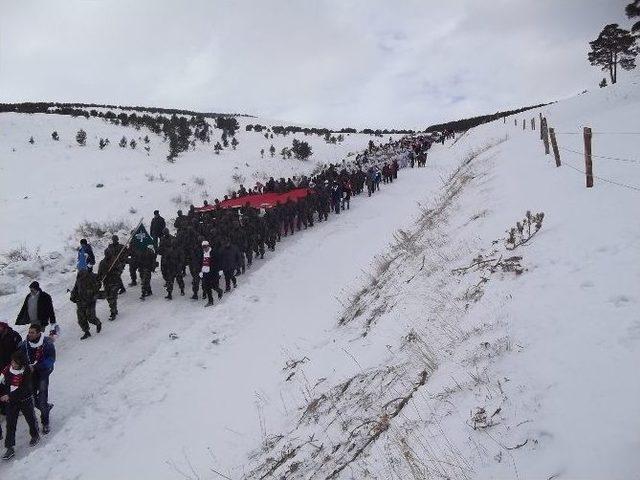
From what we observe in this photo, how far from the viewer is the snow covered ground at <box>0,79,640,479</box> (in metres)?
3.78

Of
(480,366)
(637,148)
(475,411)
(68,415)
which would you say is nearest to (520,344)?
(480,366)

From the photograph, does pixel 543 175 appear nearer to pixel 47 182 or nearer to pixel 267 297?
pixel 267 297

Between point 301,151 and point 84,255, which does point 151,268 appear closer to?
point 84,255

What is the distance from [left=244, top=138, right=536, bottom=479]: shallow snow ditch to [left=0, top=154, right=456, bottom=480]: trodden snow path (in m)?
1.00

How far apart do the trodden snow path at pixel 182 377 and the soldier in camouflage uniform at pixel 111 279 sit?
37 centimetres

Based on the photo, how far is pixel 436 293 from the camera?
24.2ft

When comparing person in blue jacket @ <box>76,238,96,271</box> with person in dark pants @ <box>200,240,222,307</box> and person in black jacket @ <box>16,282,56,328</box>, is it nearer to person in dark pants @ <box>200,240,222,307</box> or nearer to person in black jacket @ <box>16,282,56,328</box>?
person in black jacket @ <box>16,282,56,328</box>

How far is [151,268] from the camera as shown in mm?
12648

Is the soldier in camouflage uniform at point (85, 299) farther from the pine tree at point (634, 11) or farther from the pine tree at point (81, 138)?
the pine tree at point (634, 11)

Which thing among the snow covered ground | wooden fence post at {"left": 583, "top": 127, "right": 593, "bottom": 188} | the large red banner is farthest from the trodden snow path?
wooden fence post at {"left": 583, "top": 127, "right": 593, "bottom": 188}

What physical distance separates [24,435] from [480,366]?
704 cm

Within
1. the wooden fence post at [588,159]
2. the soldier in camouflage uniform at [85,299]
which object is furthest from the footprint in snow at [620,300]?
the soldier in camouflage uniform at [85,299]

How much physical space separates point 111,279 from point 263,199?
9367mm

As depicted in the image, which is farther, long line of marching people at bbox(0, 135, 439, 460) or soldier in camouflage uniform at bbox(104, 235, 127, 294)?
soldier in camouflage uniform at bbox(104, 235, 127, 294)
